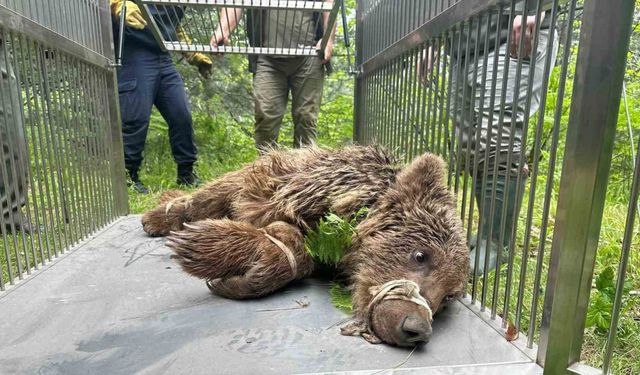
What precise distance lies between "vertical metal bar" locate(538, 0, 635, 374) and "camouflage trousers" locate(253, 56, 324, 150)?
349cm

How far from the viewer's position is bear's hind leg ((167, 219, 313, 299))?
1.93 m

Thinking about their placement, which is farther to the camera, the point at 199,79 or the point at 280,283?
the point at 199,79

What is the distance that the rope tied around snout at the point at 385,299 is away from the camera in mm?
1596

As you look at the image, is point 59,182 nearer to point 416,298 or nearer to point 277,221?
point 277,221

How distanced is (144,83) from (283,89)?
1401mm

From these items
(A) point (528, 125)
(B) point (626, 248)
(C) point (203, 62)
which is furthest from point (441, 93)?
(C) point (203, 62)

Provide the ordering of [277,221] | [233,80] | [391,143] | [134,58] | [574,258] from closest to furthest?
[574,258]
[277,221]
[391,143]
[134,58]
[233,80]

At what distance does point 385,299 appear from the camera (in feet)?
5.30

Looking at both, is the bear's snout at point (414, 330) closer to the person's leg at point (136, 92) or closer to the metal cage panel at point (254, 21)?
the metal cage panel at point (254, 21)

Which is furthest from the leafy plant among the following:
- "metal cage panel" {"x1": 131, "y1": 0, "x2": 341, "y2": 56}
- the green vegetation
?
"metal cage panel" {"x1": 131, "y1": 0, "x2": 341, "y2": 56}

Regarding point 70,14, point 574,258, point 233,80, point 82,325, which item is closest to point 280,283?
point 82,325

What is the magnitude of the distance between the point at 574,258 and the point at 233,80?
6.13 metres

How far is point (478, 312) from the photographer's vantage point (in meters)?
1.85

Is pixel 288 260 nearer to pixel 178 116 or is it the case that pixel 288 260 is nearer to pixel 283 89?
pixel 283 89
